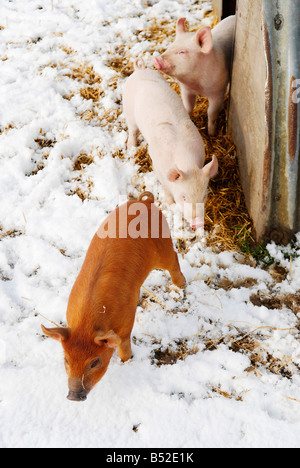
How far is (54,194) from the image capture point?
11.0 feet

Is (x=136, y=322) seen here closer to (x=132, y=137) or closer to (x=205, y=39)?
(x=132, y=137)

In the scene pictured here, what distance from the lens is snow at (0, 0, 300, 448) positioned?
7.07 feet

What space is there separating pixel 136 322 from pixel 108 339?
2.64 ft

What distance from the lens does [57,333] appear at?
5.88ft

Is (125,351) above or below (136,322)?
above

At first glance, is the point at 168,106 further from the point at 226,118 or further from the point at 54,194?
the point at 54,194

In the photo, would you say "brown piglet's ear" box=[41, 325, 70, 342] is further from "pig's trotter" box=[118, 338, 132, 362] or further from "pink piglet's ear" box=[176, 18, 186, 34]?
"pink piglet's ear" box=[176, 18, 186, 34]

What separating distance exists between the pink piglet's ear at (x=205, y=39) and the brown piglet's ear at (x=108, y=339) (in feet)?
7.92

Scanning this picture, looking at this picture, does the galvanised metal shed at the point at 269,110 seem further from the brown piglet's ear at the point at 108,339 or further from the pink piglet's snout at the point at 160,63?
the brown piglet's ear at the point at 108,339

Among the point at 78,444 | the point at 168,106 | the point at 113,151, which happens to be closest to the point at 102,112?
the point at 113,151

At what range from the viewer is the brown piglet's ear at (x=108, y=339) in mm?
1794
